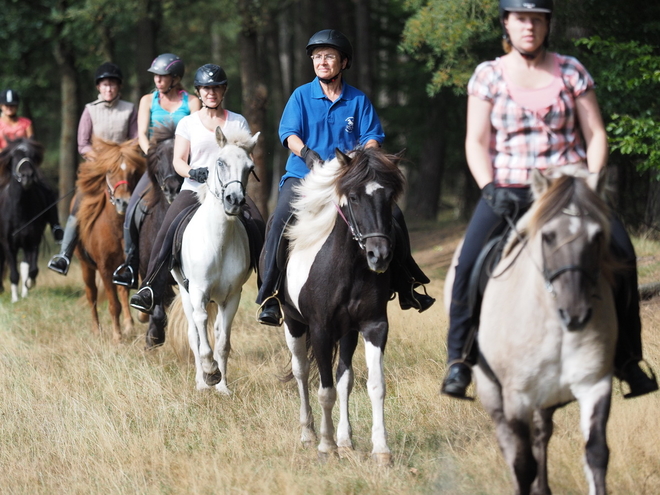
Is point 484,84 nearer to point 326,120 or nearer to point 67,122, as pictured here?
point 326,120

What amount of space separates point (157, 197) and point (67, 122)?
1340cm

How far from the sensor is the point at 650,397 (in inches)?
252

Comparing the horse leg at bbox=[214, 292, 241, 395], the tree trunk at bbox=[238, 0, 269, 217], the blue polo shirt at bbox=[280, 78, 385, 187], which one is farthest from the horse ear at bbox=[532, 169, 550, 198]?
the tree trunk at bbox=[238, 0, 269, 217]

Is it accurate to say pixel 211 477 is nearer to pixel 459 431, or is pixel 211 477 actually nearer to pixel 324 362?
pixel 324 362

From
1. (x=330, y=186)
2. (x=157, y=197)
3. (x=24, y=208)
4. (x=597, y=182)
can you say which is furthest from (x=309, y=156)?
(x=24, y=208)

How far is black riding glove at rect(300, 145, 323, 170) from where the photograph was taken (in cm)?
651

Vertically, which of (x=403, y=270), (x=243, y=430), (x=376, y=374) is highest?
(x=403, y=270)

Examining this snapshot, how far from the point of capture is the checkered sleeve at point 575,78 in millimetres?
4613

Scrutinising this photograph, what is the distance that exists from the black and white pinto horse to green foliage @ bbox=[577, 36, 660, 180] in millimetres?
4811

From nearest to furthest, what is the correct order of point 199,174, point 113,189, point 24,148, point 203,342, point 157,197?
point 199,174, point 203,342, point 157,197, point 113,189, point 24,148

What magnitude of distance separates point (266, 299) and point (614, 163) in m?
10.2

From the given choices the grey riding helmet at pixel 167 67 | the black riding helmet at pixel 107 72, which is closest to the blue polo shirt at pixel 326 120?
the grey riding helmet at pixel 167 67

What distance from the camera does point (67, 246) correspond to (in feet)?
39.0

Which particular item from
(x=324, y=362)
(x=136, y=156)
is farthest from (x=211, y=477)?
(x=136, y=156)
